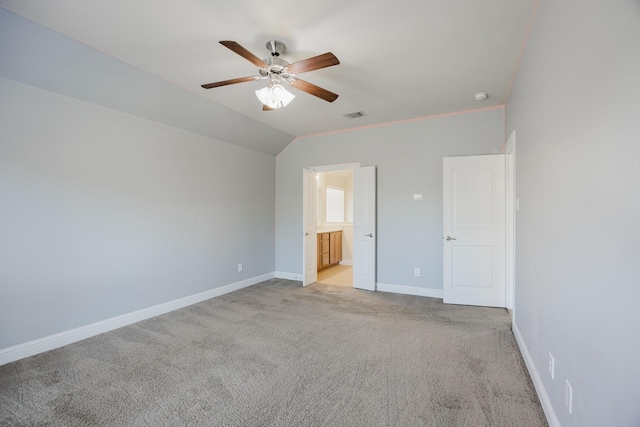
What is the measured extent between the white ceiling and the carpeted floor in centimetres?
272

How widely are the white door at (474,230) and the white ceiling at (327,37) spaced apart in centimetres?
96

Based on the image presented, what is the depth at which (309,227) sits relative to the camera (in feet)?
16.5

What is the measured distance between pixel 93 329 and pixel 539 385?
4.04 m

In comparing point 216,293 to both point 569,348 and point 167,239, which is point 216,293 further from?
point 569,348

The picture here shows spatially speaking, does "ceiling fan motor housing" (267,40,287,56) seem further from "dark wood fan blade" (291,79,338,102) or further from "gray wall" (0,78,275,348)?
"gray wall" (0,78,275,348)

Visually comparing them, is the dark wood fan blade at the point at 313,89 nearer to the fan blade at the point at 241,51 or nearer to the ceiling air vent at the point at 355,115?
the fan blade at the point at 241,51

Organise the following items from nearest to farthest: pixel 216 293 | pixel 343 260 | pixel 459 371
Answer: pixel 459 371 → pixel 216 293 → pixel 343 260

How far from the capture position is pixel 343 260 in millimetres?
7180

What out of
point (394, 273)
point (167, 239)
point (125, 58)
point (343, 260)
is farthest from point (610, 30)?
point (343, 260)

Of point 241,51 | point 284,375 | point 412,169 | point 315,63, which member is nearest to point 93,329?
point 284,375

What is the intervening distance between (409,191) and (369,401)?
3.16 m

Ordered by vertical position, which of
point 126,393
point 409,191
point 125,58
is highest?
point 125,58

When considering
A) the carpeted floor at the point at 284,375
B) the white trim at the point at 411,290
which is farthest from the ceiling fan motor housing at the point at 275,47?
the white trim at the point at 411,290

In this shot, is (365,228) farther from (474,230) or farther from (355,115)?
(355,115)
